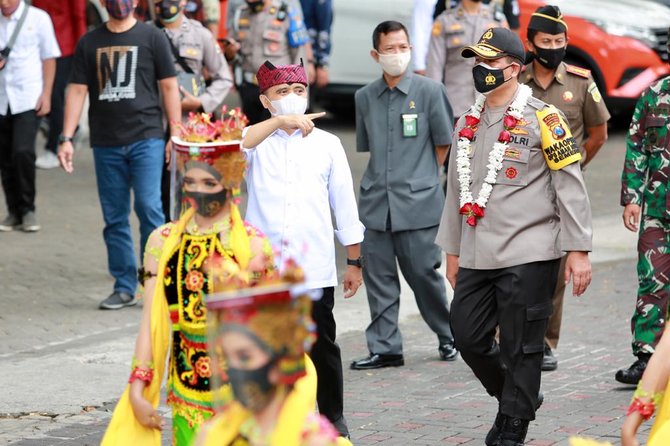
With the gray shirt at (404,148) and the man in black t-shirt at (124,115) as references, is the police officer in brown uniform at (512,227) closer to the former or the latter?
the gray shirt at (404,148)

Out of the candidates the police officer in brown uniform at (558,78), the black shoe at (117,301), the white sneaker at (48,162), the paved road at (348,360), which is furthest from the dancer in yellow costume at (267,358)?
the white sneaker at (48,162)

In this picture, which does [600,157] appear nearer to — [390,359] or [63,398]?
[390,359]

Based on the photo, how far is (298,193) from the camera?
6.69 metres

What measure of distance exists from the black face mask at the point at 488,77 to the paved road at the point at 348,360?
1737 mm

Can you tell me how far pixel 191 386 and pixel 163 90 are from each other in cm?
502

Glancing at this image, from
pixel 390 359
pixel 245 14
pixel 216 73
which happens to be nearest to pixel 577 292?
pixel 390 359

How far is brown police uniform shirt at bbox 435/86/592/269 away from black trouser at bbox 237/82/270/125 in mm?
6150

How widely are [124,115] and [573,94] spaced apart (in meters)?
3.19

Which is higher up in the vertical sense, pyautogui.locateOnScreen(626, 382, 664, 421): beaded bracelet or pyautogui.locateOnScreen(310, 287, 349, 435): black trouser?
pyautogui.locateOnScreen(626, 382, 664, 421): beaded bracelet

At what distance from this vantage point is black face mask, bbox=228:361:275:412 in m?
3.82

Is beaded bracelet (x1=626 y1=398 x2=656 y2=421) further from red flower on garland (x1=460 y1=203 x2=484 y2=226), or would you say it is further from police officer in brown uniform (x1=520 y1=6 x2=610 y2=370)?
police officer in brown uniform (x1=520 y1=6 x2=610 y2=370)

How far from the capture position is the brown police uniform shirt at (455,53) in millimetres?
11641

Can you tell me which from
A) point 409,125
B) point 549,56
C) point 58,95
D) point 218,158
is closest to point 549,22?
point 549,56

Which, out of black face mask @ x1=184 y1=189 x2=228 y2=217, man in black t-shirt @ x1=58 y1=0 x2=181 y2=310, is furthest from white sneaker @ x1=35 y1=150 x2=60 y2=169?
black face mask @ x1=184 y1=189 x2=228 y2=217
